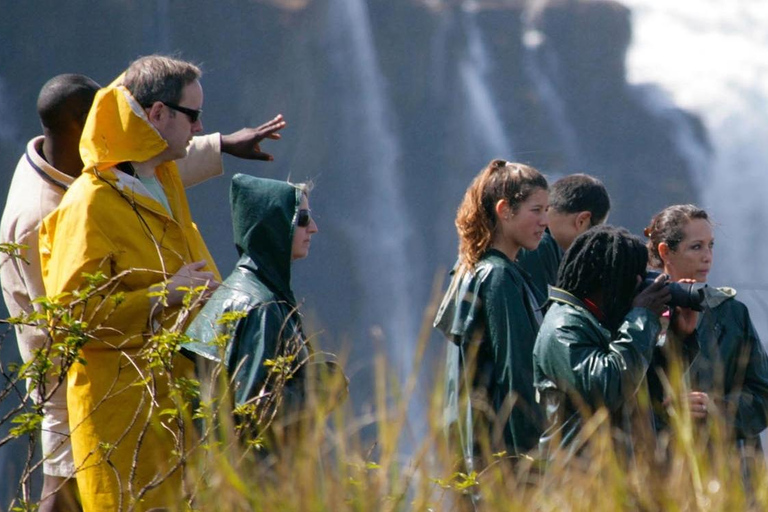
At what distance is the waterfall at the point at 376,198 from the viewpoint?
6195 mm

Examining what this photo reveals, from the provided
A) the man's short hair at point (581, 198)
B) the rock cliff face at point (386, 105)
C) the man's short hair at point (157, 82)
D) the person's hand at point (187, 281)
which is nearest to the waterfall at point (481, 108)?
the rock cliff face at point (386, 105)

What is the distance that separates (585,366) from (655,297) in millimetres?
243

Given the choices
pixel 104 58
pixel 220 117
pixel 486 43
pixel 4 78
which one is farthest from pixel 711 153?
pixel 4 78

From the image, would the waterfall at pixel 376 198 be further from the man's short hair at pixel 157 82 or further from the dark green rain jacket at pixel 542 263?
the man's short hair at pixel 157 82

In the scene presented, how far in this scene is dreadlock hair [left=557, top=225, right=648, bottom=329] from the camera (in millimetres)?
3154

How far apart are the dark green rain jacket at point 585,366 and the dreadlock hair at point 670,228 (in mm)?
837

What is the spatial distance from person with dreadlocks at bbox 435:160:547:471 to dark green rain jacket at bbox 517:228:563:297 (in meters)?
0.41

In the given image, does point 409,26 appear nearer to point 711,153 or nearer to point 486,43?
point 486,43

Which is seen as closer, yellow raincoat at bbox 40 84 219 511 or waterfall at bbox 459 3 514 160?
yellow raincoat at bbox 40 84 219 511

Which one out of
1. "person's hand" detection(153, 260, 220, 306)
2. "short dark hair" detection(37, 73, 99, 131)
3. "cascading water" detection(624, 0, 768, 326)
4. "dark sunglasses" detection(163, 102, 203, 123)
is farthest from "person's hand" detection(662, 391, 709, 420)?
"cascading water" detection(624, 0, 768, 326)

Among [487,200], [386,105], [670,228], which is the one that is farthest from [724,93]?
[487,200]

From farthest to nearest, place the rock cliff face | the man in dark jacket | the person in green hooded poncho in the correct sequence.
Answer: the rock cliff face → the man in dark jacket → the person in green hooded poncho

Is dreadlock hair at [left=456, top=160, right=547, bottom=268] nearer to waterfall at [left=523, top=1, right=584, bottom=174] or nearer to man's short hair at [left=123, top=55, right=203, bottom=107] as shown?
man's short hair at [left=123, top=55, right=203, bottom=107]

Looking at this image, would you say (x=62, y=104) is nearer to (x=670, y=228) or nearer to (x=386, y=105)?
(x=670, y=228)
